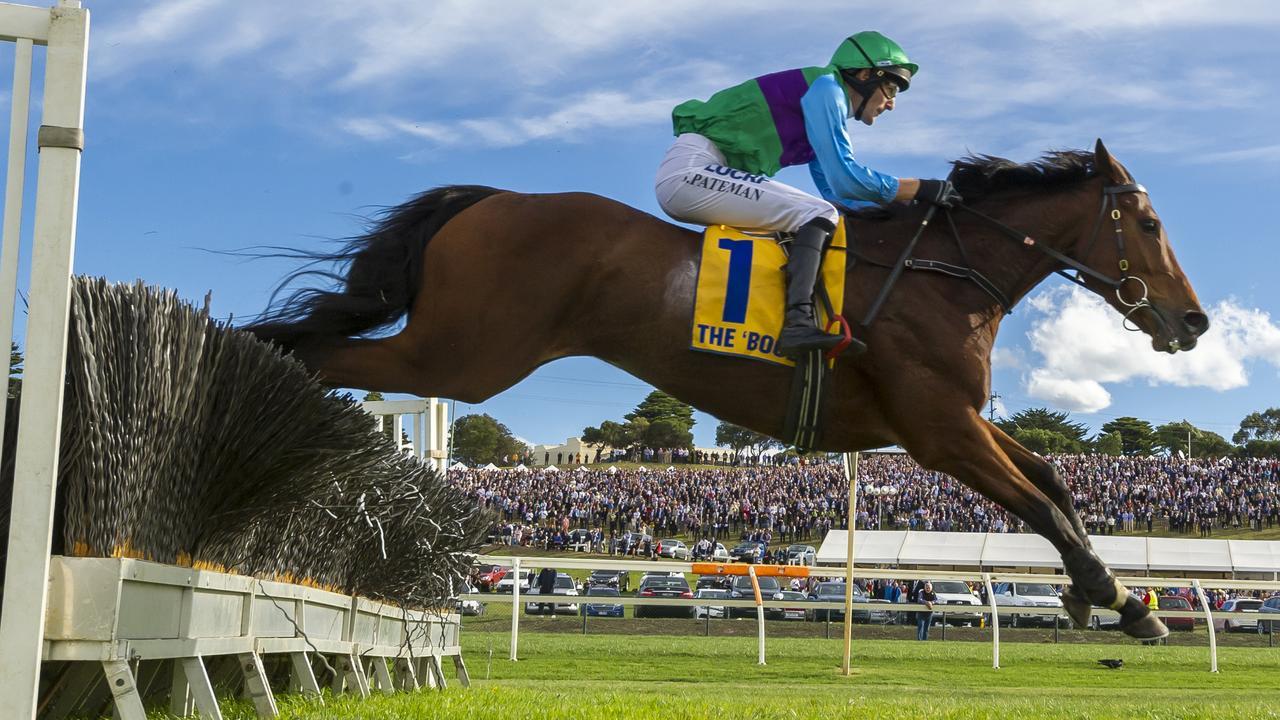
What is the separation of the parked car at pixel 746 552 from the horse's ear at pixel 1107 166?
31.4 m

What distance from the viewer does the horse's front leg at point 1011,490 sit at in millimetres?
4539

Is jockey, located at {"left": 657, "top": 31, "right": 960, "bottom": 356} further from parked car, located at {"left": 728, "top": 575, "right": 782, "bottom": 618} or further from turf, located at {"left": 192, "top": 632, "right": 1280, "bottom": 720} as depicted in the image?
parked car, located at {"left": 728, "top": 575, "right": 782, "bottom": 618}

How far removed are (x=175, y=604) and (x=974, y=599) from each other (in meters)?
26.1

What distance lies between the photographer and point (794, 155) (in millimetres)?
4961

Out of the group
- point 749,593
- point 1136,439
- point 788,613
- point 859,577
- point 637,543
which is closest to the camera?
point 859,577

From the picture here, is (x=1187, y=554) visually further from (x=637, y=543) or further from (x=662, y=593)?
(x=637, y=543)

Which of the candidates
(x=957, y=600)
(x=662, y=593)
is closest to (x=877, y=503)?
(x=957, y=600)

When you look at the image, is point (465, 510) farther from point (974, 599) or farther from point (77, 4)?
point (974, 599)

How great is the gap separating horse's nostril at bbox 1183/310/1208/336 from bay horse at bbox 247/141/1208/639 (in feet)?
0.12

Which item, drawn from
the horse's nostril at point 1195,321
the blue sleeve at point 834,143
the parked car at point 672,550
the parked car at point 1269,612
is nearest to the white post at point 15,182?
the blue sleeve at point 834,143

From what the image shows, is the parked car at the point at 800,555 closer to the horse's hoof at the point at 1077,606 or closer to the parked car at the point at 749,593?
the parked car at the point at 749,593

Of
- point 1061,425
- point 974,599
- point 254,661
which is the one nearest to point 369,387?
point 254,661

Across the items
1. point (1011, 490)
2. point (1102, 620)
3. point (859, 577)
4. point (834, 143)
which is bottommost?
point (1102, 620)

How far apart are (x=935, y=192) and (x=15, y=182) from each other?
135 inches
